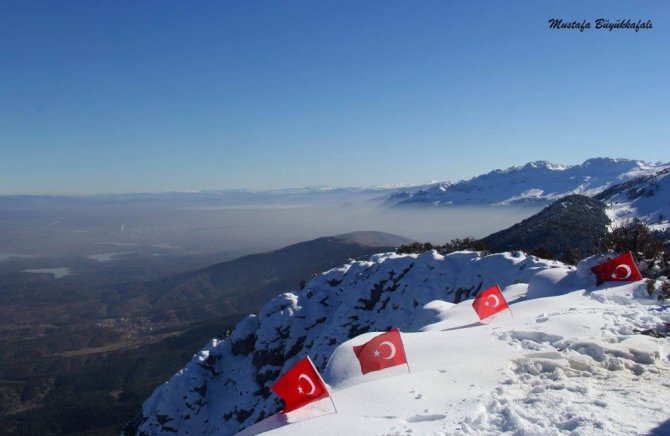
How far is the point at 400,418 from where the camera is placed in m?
9.98

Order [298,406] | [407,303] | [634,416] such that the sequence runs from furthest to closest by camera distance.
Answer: [407,303]
[298,406]
[634,416]

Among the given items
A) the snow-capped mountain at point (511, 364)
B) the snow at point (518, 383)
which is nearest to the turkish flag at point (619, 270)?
the snow-capped mountain at point (511, 364)

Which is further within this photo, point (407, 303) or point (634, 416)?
point (407, 303)

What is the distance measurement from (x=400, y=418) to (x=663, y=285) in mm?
15565

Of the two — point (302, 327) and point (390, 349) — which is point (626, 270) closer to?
point (390, 349)

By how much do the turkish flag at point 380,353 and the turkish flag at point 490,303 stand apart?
7569 millimetres

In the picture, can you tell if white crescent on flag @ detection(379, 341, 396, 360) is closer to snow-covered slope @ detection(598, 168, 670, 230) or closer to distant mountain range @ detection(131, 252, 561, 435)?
distant mountain range @ detection(131, 252, 561, 435)

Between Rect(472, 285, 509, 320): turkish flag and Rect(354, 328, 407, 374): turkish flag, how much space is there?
24.8ft

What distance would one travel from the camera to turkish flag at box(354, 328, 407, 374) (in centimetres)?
1312

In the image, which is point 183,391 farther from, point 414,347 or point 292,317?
point 414,347

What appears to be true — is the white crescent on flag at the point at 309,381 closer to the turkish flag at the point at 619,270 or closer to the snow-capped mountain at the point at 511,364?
the snow-capped mountain at the point at 511,364

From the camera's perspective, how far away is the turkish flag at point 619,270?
21.6 metres

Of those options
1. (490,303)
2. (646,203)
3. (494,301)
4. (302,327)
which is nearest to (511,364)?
(490,303)

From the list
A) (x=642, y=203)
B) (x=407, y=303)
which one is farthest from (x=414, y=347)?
(x=642, y=203)
